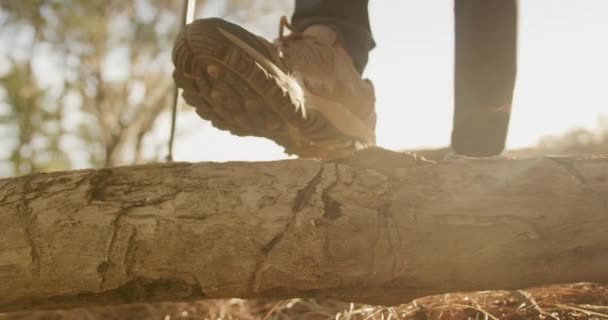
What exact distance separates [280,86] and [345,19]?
1.23ft

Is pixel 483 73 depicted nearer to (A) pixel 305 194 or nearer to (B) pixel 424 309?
(B) pixel 424 309

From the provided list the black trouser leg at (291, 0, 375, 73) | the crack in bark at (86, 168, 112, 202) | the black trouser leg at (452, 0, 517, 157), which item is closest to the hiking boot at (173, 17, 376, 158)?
the black trouser leg at (291, 0, 375, 73)

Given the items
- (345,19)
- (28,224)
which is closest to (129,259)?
(28,224)

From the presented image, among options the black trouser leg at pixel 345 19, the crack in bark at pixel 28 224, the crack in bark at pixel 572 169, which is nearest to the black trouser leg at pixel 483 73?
the black trouser leg at pixel 345 19

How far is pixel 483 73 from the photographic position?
1.23 metres

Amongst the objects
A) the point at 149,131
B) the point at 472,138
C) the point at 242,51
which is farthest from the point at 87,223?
the point at 149,131

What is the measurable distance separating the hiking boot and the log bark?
387mm

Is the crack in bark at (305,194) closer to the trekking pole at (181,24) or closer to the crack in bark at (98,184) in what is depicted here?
the crack in bark at (98,184)

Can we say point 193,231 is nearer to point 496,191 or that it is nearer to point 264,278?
point 264,278

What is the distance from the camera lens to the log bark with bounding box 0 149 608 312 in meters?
0.63

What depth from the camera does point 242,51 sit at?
0.97 meters

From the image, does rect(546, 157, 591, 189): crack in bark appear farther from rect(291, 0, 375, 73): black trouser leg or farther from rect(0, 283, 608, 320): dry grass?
rect(291, 0, 375, 73): black trouser leg

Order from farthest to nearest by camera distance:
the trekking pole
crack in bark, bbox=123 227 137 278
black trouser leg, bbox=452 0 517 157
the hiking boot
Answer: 1. the trekking pole
2. black trouser leg, bbox=452 0 517 157
3. the hiking boot
4. crack in bark, bbox=123 227 137 278

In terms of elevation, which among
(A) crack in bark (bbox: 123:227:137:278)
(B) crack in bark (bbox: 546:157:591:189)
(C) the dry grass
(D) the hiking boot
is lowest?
(C) the dry grass
